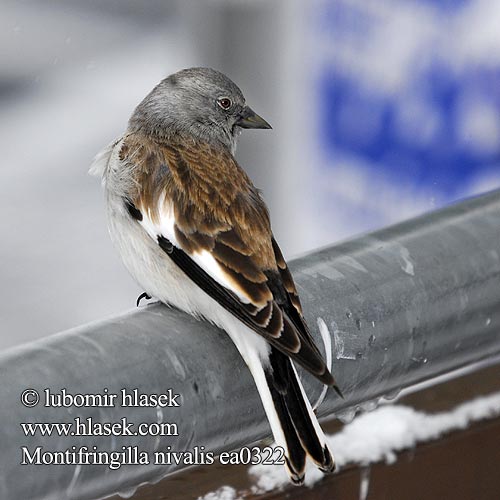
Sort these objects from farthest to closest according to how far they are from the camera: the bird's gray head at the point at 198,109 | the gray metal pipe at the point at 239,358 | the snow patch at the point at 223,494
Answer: the bird's gray head at the point at 198,109, the snow patch at the point at 223,494, the gray metal pipe at the point at 239,358

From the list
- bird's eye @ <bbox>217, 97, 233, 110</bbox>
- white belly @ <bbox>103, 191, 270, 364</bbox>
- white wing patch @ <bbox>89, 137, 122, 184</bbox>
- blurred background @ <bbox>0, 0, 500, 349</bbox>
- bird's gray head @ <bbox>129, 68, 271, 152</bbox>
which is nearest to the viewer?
white belly @ <bbox>103, 191, 270, 364</bbox>

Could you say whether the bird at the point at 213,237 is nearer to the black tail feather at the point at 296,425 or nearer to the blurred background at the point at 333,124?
the black tail feather at the point at 296,425

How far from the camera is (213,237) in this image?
115 inches

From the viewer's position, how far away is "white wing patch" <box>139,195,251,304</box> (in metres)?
2.72

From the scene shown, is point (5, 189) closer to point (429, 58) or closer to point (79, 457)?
point (429, 58)

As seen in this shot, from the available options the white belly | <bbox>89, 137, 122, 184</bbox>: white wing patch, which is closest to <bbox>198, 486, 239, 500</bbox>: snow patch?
the white belly

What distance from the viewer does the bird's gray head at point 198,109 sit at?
3.75 meters

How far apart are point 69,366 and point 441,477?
0.72 meters

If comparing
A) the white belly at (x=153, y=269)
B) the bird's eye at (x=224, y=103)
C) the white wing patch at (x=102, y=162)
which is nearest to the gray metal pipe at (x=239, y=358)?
the white belly at (x=153, y=269)

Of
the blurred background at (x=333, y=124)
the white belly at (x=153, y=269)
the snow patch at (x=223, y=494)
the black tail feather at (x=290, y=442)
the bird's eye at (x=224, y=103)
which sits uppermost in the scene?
the black tail feather at (x=290, y=442)

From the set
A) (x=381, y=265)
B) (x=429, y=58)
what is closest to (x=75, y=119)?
(x=429, y=58)

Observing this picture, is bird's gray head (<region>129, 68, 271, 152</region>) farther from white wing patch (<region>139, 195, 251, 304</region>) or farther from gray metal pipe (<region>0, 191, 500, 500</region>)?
gray metal pipe (<region>0, 191, 500, 500</region>)

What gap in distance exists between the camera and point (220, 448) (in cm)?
191

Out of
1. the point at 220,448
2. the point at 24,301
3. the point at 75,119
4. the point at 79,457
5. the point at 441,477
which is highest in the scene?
the point at 79,457
